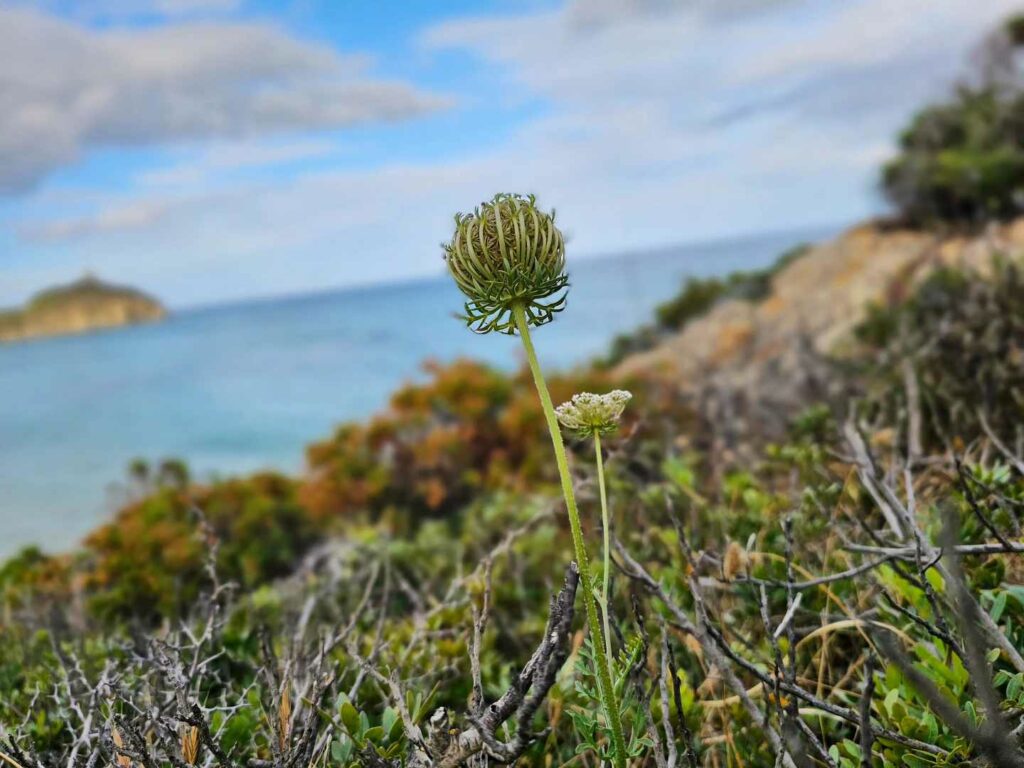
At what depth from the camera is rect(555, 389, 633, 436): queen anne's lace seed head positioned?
1.32 metres

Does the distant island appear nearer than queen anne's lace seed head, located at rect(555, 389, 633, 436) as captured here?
No

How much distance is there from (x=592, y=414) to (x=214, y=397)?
105 feet

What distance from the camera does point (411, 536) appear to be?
20.2 feet

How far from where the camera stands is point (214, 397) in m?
31.1

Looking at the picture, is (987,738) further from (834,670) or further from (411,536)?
(411,536)

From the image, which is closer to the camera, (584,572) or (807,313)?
(584,572)

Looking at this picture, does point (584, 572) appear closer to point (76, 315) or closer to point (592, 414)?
point (592, 414)

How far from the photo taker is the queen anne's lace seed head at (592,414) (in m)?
1.32

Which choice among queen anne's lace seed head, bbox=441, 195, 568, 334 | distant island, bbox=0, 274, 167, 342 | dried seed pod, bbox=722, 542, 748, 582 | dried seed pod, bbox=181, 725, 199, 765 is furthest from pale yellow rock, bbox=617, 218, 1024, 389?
distant island, bbox=0, 274, 167, 342


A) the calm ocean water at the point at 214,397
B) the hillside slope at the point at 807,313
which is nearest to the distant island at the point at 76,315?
the calm ocean water at the point at 214,397

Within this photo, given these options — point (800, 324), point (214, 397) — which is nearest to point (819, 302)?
point (800, 324)

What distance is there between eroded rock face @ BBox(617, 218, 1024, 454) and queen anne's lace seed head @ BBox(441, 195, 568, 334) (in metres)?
3.90

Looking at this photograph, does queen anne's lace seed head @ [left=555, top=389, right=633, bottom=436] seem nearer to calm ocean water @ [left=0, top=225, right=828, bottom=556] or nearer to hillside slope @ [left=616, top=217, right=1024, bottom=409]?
calm ocean water @ [left=0, top=225, right=828, bottom=556]

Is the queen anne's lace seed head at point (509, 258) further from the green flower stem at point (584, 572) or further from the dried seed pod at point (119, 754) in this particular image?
the dried seed pod at point (119, 754)
